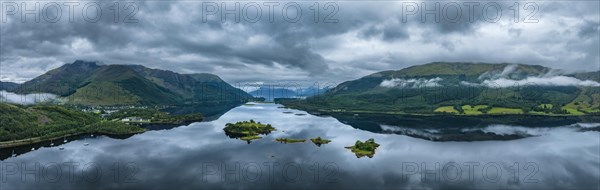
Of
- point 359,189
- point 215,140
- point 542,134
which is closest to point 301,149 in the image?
point 215,140

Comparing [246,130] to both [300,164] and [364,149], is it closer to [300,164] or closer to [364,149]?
[364,149]

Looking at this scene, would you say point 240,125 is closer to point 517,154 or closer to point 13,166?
point 13,166

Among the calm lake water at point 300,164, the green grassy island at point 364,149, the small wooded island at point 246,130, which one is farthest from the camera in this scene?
the small wooded island at point 246,130

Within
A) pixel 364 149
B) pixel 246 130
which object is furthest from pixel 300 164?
pixel 246 130

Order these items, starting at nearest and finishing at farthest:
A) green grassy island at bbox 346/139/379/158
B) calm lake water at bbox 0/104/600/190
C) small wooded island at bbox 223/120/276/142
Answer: calm lake water at bbox 0/104/600/190 < green grassy island at bbox 346/139/379/158 < small wooded island at bbox 223/120/276/142

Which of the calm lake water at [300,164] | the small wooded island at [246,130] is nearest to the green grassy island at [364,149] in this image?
the calm lake water at [300,164]

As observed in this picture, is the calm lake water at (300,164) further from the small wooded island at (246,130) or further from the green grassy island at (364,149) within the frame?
the small wooded island at (246,130)

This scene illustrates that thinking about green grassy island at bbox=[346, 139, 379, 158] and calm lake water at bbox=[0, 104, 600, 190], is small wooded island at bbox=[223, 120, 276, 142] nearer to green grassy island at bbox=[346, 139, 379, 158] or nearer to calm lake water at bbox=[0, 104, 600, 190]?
calm lake water at bbox=[0, 104, 600, 190]

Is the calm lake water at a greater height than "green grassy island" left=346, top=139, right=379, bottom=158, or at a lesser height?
lesser

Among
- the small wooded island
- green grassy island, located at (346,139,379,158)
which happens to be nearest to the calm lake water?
green grassy island, located at (346,139,379,158)

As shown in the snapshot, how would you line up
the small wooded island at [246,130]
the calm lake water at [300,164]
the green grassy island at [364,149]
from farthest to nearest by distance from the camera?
the small wooded island at [246,130] < the green grassy island at [364,149] < the calm lake water at [300,164]
